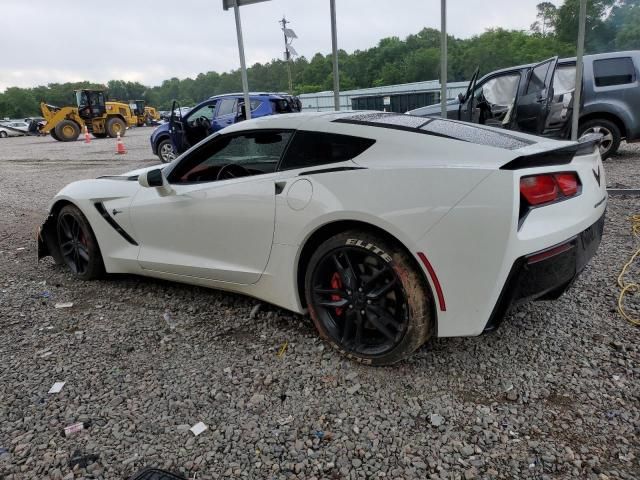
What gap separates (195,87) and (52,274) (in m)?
75.1

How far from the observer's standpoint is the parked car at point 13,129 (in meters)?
36.5

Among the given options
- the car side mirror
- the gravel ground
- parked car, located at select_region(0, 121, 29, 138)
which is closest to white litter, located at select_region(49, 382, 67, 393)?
the gravel ground

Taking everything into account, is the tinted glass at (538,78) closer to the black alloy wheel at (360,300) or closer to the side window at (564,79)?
the side window at (564,79)

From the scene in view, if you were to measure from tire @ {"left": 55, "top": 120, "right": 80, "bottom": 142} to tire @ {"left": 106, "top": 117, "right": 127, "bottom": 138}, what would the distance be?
5.20 ft

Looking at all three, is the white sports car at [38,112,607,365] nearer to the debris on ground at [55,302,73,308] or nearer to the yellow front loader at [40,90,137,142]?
the debris on ground at [55,302,73,308]

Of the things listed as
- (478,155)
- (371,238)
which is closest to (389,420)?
(371,238)

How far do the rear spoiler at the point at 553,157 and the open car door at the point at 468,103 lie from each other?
5.40 meters

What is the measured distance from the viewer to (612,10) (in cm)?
3972

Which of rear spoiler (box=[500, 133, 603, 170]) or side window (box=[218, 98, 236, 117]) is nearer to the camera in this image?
rear spoiler (box=[500, 133, 603, 170])

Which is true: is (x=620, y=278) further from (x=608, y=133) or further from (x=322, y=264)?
(x=608, y=133)

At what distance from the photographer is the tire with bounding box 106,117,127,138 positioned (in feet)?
87.1

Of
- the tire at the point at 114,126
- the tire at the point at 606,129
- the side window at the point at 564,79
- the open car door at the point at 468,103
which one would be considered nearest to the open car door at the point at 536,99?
the side window at the point at 564,79

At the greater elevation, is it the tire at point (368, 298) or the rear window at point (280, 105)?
the rear window at point (280, 105)

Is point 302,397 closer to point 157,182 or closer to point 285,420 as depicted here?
point 285,420
